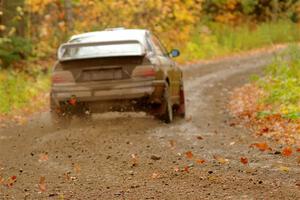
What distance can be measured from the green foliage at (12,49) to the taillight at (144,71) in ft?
37.4

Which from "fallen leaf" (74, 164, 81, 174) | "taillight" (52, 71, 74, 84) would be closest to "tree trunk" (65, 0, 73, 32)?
"taillight" (52, 71, 74, 84)

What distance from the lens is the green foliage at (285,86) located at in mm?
13125

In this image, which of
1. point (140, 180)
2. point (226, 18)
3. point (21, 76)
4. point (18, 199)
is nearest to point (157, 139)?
point (140, 180)

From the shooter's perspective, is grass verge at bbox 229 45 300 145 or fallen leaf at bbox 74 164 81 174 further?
grass verge at bbox 229 45 300 145

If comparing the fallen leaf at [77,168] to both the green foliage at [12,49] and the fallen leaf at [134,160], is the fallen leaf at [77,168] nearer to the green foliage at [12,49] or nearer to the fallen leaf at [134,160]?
the fallen leaf at [134,160]

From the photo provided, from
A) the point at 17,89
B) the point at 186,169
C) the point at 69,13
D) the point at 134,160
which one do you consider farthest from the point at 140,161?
the point at 69,13

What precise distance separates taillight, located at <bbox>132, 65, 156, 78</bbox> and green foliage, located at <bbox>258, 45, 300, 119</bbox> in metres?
2.61

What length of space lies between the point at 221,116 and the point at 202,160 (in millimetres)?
5902

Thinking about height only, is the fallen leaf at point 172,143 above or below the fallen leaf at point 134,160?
below

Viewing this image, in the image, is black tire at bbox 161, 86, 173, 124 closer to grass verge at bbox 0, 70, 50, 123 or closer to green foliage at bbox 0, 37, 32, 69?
grass verge at bbox 0, 70, 50, 123

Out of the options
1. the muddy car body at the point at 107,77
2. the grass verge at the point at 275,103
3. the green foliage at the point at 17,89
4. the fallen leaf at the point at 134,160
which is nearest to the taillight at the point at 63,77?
the muddy car body at the point at 107,77

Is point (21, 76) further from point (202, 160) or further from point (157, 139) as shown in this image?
point (202, 160)

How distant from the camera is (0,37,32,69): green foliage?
22609 millimetres

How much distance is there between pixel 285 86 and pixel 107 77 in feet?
16.4
